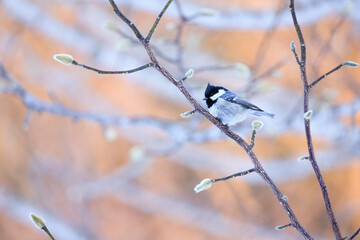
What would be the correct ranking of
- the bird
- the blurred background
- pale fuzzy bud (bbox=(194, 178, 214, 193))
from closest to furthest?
pale fuzzy bud (bbox=(194, 178, 214, 193)), the bird, the blurred background

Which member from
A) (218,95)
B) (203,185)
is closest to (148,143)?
(218,95)

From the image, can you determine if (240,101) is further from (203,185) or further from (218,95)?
(203,185)

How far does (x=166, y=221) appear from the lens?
342cm

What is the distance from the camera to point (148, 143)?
8.35ft

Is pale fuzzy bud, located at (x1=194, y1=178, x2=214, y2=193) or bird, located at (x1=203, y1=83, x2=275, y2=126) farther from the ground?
bird, located at (x1=203, y1=83, x2=275, y2=126)

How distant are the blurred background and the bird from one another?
0.83m

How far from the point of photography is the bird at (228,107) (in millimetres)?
964

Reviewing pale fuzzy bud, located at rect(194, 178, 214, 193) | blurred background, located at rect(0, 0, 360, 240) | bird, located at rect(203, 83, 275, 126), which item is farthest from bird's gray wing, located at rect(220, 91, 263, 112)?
blurred background, located at rect(0, 0, 360, 240)

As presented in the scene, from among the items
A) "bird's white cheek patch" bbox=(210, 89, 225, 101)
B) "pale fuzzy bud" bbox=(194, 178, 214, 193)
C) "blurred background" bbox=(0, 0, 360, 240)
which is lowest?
"pale fuzzy bud" bbox=(194, 178, 214, 193)

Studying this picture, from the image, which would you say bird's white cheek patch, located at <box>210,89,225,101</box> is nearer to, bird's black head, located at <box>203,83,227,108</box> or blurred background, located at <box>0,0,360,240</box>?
bird's black head, located at <box>203,83,227,108</box>

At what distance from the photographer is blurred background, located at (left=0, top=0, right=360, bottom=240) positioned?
2252mm

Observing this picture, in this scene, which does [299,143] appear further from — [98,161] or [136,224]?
[98,161]

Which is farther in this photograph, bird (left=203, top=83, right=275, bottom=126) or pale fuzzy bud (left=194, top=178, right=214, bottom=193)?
bird (left=203, top=83, right=275, bottom=126)

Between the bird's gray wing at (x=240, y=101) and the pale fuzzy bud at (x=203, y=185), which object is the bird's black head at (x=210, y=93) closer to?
the bird's gray wing at (x=240, y=101)
